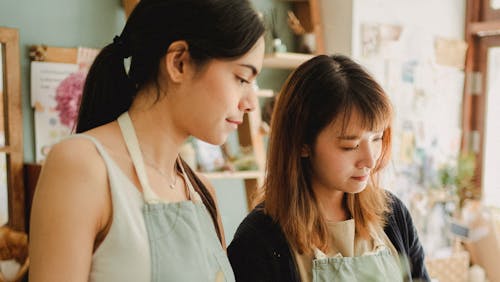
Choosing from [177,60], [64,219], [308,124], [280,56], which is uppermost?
[280,56]

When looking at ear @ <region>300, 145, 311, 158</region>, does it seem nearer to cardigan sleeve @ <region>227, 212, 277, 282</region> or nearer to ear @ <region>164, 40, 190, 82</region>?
cardigan sleeve @ <region>227, 212, 277, 282</region>

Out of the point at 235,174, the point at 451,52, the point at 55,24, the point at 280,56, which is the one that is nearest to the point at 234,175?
the point at 235,174

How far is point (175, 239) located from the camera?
92 centimetres

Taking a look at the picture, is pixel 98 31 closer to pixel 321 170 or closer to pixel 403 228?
pixel 321 170

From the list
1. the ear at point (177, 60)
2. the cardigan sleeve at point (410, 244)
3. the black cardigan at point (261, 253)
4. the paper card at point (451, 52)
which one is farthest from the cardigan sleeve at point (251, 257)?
the paper card at point (451, 52)

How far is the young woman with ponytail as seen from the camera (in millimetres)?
781

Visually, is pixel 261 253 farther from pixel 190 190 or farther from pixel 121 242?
pixel 121 242

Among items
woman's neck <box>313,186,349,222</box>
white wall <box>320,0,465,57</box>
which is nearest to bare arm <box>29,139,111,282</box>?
woman's neck <box>313,186,349,222</box>

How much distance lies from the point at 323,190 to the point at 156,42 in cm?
66

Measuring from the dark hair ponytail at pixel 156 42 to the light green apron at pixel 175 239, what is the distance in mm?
66

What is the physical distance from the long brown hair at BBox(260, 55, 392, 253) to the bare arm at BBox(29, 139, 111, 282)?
60 cm

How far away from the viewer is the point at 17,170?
1.99m

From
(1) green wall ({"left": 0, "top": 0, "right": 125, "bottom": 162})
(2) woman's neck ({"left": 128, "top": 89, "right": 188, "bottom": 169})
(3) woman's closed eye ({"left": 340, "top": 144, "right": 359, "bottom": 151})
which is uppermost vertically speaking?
(1) green wall ({"left": 0, "top": 0, "right": 125, "bottom": 162})

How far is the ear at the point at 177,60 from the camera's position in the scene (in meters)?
0.90
